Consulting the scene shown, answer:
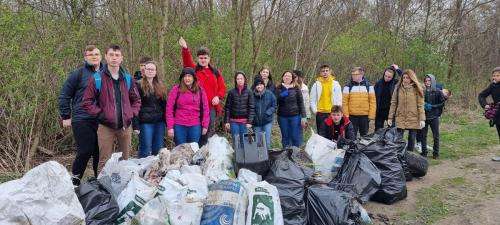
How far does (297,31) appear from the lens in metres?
11.6

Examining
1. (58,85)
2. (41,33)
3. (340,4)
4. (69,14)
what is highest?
(340,4)

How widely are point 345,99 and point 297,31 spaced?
538 centimetres

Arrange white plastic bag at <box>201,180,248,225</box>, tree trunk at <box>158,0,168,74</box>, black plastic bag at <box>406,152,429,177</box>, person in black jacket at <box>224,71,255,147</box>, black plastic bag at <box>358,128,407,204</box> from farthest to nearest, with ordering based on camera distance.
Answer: tree trunk at <box>158,0,168,74</box>
person in black jacket at <box>224,71,255,147</box>
black plastic bag at <box>406,152,429,177</box>
black plastic bag at <box>358,128,407,204</box>
white plastic bag at <box>201,180,248,225</box>

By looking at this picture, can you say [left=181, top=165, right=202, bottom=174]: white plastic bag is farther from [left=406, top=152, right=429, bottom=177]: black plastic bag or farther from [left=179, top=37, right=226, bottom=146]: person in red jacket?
[left=406, top=152, right=429, bottom=177]: black plastic bag

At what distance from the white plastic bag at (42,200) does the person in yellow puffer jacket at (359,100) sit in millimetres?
4553

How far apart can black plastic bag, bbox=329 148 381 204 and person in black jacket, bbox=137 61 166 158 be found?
2169 millimetres

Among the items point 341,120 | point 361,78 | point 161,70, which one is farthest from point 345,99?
point 161,70

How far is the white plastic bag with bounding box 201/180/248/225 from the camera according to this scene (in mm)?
3209

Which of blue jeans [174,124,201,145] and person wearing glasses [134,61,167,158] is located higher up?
person wearing glasses [134,61,167,158]

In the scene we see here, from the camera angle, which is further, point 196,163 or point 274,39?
point 274,39

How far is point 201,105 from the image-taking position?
5.05 metres

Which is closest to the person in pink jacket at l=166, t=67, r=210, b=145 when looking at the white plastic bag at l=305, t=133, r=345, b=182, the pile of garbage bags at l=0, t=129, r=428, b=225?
the pile of garbage bags at l=0, t=129, r=428, b=225

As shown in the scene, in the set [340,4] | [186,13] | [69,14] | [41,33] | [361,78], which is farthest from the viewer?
[340,4]

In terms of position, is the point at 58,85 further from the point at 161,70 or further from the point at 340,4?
the point at 340,4
